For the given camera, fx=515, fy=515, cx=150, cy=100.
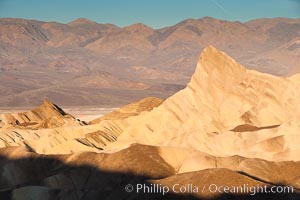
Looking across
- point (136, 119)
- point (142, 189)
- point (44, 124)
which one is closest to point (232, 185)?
point (142, 189)

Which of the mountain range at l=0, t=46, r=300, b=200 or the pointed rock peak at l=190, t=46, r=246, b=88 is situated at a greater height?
the pointed rock peak at l=190, t=46, r=246, b=88

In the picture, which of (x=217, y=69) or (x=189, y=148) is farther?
(x=217, y=69)

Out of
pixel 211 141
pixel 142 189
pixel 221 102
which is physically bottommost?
pixel 142 189

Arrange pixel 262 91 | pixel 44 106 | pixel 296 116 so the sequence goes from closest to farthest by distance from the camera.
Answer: pixel 296 116
pixel 262 91
pixel 44 106

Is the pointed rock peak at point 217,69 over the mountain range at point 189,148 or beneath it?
over

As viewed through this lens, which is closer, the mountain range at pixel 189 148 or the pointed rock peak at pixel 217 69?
the mountain range at pixel 189 148

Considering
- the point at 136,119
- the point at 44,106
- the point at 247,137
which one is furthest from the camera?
the point at 44,106

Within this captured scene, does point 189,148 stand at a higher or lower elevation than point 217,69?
lower

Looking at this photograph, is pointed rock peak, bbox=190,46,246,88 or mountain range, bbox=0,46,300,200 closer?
mountain range, bbox=0,46,300,200

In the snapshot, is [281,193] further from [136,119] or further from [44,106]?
[44,106]

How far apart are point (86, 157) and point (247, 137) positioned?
17.9 metres

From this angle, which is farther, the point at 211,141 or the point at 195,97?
the point at 195,97

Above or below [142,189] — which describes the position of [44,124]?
above

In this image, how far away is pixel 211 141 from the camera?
57.1m
